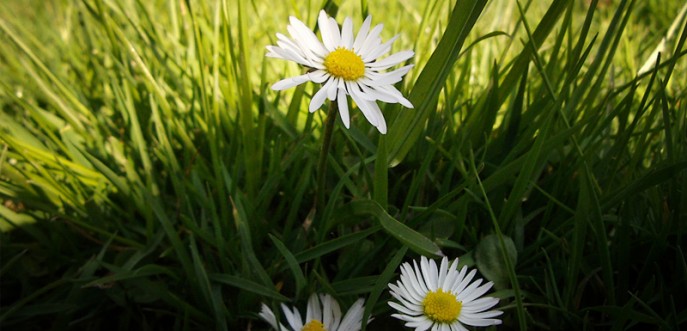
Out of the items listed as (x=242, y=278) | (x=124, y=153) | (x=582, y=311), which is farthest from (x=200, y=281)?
(x=582, y=311)

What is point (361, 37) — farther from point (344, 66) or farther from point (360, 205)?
point (360, 205)

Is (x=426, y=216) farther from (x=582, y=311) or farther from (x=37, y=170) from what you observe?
(x=37, y=170)

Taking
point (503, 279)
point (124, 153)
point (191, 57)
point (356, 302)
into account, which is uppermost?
point (191, 57)

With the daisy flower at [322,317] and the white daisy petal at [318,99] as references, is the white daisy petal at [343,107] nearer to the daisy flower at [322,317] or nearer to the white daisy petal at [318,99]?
the white daisy petal at [318,99]

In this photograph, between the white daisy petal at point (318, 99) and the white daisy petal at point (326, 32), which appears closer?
the white daisy petal at point (318, 99)

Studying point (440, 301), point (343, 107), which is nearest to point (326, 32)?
point (343, 107)

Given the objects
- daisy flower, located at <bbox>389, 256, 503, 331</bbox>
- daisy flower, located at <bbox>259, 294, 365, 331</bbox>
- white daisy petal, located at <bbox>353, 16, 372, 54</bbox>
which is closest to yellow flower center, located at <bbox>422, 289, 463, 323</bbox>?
daisy flower, located at <bbox>389, 256, 503, 331</bbox>

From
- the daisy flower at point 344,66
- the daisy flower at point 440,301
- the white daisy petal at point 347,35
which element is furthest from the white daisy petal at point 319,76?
the daisy flower at point 440,301
